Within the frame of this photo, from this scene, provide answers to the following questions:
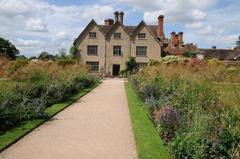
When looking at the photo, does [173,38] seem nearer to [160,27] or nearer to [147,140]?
[160,27]

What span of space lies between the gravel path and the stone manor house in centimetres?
4232

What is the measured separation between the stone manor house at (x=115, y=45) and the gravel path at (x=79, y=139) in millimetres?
42319

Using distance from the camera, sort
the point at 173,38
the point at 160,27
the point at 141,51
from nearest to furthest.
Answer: the point at 141,51, the point at 160,27, the point at 173,38

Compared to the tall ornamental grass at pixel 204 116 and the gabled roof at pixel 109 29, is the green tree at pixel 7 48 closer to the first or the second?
the gabled roof at pixel 109 29

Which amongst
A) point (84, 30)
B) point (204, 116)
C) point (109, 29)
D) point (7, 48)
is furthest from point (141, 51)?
point (204, 116)

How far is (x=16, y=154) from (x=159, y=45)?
161 ft

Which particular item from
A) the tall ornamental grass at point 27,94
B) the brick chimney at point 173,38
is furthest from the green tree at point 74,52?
the tall ornamental grass at point 27,94

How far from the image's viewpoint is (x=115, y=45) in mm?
55531

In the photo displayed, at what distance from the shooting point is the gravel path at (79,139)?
292 inches

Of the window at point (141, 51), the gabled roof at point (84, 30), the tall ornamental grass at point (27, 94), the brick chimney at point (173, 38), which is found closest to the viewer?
the tall ornamental grass at point (27, 94)

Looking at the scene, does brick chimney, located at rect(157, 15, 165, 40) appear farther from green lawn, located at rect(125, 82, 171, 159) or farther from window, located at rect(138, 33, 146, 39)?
green lawn, located at rect(125, 82, 171, 159)

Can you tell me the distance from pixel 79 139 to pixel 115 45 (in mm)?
47099

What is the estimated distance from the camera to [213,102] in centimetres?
943

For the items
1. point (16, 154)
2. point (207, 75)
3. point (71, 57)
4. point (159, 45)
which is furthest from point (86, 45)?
point (16, 154)
